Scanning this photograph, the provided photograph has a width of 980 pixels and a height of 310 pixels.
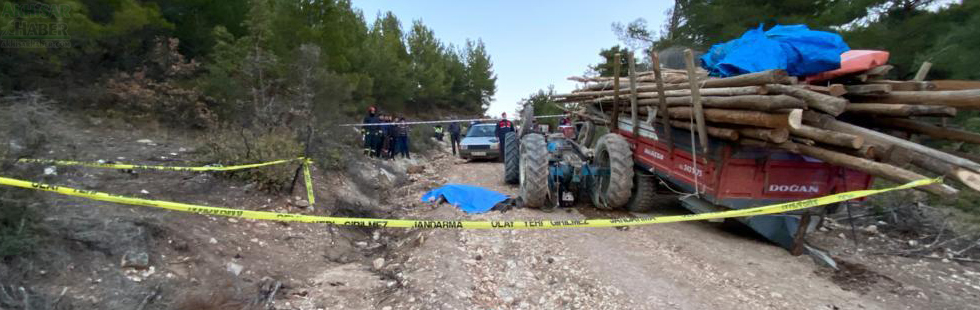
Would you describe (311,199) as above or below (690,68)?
below

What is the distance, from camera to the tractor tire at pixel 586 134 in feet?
32.1

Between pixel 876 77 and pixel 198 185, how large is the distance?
695 centimetres

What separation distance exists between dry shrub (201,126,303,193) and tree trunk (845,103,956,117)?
19.9 ft

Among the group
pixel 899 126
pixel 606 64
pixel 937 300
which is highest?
pixel 606 64

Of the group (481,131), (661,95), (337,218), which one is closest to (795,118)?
(661,95)

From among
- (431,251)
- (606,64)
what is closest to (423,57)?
(606,64)

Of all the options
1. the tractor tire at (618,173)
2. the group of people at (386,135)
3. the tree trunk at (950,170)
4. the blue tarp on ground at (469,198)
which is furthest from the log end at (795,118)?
the group of people at (386,135)

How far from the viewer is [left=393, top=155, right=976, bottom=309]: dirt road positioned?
12.8 ft

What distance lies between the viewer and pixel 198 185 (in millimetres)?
5336

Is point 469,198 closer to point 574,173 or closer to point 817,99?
point 574,173

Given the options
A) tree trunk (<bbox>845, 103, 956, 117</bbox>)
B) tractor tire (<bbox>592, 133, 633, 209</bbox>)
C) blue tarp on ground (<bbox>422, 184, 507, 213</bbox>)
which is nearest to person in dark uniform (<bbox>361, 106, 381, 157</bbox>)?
blue tarp on ground (<bbox>422, 184, 507, 213</bbox>)

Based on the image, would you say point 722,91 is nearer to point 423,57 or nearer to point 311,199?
point 311,199

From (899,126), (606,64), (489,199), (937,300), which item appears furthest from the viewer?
(606,64)

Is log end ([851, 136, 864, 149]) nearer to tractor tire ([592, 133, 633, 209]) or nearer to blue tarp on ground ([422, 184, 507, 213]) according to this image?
tractor tire ([592, 133, 633, 209])
